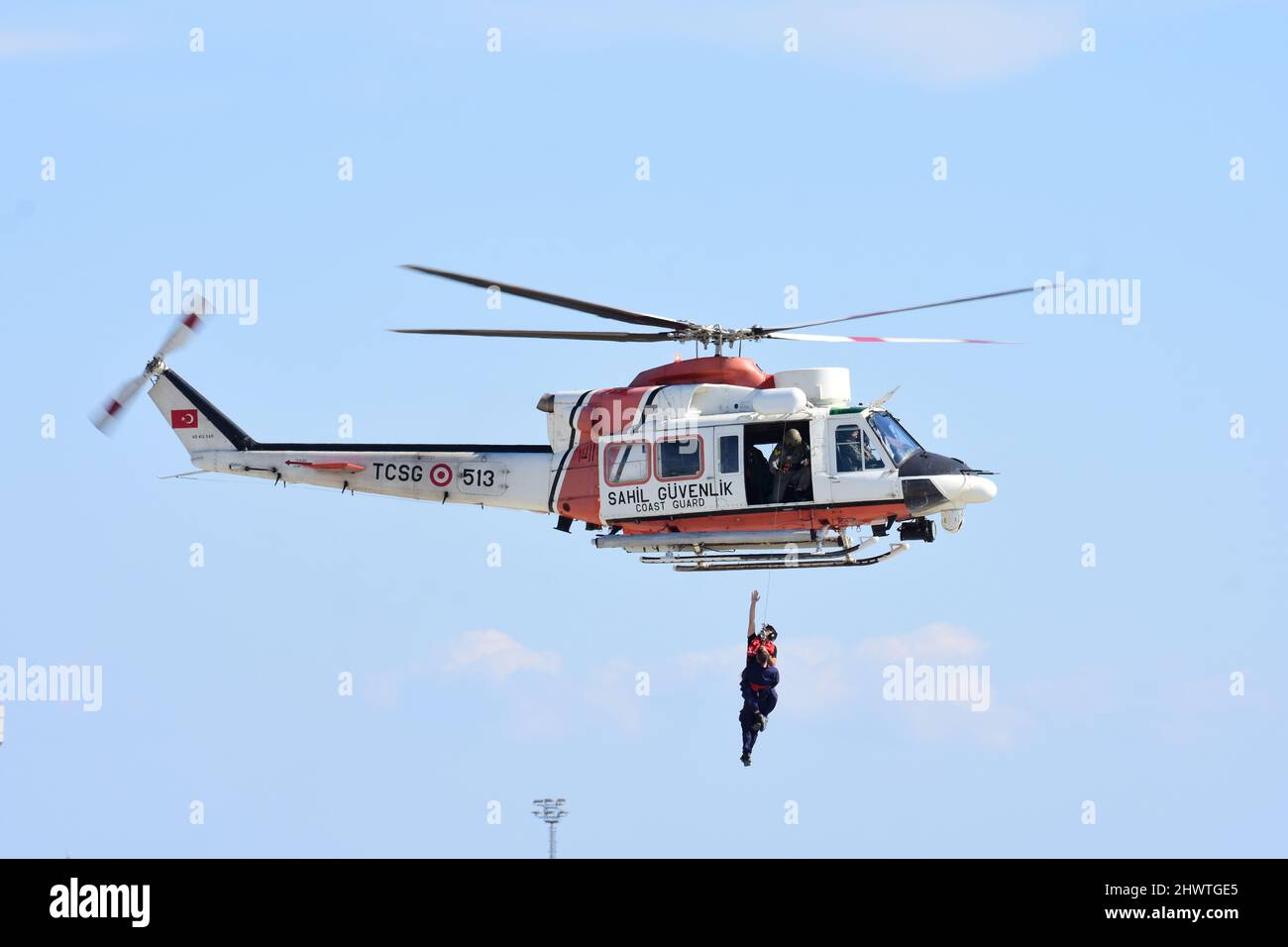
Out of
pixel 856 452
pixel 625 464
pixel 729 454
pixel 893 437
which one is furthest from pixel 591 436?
pixel 893 437

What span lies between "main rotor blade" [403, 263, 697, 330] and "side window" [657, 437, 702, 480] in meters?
1.90

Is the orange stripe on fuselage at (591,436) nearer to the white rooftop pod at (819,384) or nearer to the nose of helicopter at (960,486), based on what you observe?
the white rooftop pod at (819,384)

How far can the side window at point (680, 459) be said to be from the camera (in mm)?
34531

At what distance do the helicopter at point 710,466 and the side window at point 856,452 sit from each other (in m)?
0.02

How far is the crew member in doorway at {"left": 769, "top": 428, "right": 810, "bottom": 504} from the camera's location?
3400 centimetres

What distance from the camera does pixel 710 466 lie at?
3441 cm

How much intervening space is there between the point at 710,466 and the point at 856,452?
2266 millimetres

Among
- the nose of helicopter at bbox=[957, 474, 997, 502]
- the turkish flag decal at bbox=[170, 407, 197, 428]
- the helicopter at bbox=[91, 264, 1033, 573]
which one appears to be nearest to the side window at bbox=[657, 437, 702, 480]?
the helicopter at bbox=[91, 264, 1033, 573]

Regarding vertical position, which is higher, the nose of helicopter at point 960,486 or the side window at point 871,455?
the side window at point 871,455

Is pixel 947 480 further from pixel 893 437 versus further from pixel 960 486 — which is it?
pixel 893 437

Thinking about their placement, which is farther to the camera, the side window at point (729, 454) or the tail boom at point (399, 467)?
the tail boom at point (399, 467)

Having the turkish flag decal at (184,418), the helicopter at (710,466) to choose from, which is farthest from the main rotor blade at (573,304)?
the turkish flag decal at (184,418)
